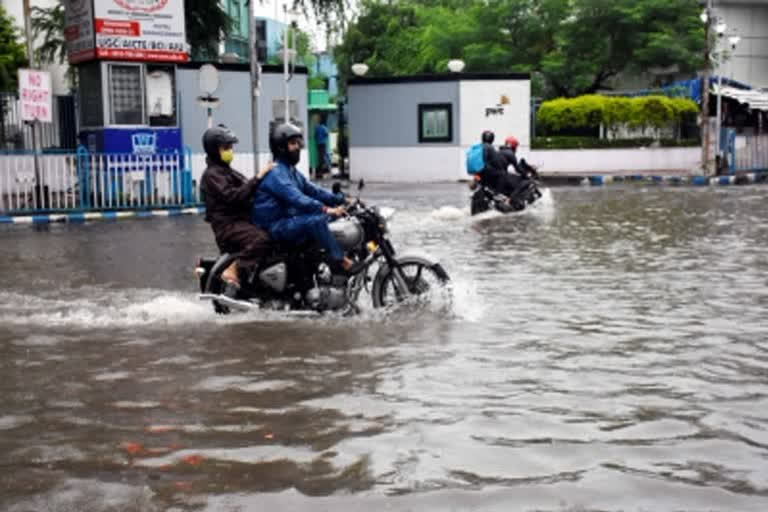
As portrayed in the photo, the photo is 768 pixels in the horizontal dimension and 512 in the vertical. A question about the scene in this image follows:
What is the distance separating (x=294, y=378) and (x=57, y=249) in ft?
28.8

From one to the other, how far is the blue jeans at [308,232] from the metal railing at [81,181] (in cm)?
1246

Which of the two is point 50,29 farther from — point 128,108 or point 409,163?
point 409,163

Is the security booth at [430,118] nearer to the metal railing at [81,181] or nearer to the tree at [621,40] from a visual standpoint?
the tree at [621,40]

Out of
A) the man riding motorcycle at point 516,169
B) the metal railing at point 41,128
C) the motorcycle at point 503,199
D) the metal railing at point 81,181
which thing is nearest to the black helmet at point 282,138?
the motorcycle at point 503,199

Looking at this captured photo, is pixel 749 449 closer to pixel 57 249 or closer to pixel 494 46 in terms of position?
pixel 57 249

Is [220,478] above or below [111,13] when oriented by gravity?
below

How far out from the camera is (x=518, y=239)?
14.0 metres

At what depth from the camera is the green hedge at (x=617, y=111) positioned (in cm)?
3356

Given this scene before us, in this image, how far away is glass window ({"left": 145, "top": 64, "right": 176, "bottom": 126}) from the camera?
21.1 m

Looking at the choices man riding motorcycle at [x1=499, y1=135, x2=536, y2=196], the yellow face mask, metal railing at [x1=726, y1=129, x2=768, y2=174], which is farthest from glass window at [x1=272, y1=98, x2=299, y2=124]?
the yellow face mask

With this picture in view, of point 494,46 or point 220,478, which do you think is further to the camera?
point 494,46

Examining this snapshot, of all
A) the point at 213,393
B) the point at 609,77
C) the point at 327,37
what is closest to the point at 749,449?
the point at 213,393

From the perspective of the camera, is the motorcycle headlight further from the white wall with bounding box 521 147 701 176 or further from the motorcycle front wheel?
the white wall with bounding box 521 147 701 176

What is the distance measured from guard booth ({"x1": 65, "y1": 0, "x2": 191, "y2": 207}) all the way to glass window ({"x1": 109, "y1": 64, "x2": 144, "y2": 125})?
0.8 inches
